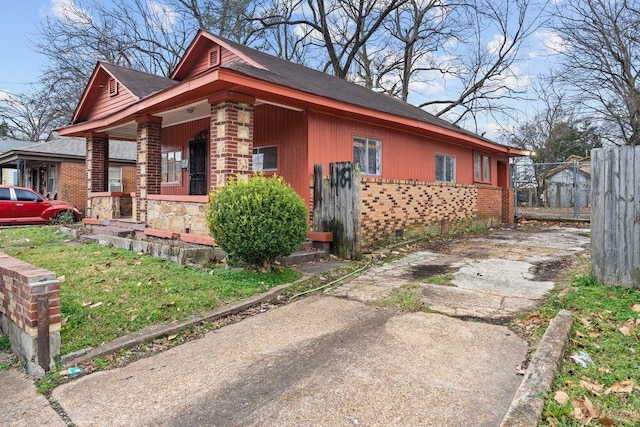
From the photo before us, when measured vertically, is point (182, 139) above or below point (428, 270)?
above

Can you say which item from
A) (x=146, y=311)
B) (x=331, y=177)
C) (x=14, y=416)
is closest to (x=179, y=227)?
(x=331, y=177)

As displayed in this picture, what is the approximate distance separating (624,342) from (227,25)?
25038 millimetres

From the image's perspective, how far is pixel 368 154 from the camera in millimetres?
10203

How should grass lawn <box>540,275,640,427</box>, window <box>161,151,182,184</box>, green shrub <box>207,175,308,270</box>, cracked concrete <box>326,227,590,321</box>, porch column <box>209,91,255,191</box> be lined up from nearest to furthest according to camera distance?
grass lawn <box>540,275,640,427</box>
cracked concrete <box>326,227,590,321</box>
green shrub <box>207,175,308,270</box>
porch column <box>209,91,255,191</box>
window <box>161,151,182,184</box>

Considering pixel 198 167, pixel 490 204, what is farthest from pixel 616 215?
pixel 198 167

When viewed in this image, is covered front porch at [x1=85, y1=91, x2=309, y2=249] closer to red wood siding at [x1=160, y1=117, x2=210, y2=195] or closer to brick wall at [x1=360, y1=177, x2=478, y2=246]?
red wood siding at [x1=160, y1=117, x2=210, y2=195]

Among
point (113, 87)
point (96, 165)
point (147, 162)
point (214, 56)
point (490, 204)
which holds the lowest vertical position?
point (490, 204)

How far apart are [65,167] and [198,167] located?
1065 cm

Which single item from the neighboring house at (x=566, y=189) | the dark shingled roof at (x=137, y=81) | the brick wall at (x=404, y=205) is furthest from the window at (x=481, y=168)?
the dark shingled roof at (x=137, y=81)

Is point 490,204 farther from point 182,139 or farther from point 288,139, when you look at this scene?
point 182,139

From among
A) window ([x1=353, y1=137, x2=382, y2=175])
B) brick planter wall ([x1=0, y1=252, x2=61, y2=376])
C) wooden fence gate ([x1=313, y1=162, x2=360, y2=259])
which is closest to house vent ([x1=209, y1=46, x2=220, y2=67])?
window ([x1=353, y1=137, x2=382, y2=175])

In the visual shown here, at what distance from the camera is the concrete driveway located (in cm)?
266

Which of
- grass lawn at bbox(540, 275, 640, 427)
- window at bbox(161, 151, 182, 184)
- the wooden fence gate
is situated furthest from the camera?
window at bbox(161, 151, 182, 184)

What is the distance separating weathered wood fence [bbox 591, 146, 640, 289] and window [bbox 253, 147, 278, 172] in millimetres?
6140
